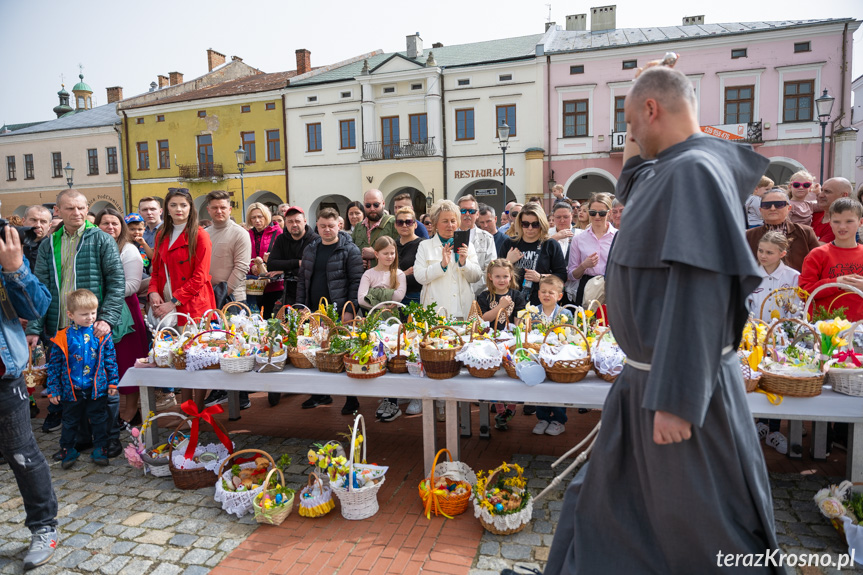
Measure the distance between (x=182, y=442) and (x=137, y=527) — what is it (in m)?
0.80

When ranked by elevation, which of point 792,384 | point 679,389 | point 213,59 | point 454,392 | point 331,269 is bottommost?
point 454,392

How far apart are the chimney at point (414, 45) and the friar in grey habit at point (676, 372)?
84.6 ft

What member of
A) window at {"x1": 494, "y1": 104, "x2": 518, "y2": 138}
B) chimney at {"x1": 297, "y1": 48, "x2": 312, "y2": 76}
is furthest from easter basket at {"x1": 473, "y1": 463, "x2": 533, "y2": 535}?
chimney at {"x1": 297, "y1": 48, "x2": 312, "y2": 76}

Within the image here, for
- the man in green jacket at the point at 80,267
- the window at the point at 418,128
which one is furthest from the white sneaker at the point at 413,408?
the window at the point at 418,128

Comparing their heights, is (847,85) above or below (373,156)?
above

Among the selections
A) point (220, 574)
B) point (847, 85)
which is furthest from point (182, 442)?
point (847, 85)

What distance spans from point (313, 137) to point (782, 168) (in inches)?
754

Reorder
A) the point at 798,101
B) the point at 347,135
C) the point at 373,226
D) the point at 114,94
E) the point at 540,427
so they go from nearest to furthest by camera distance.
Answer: the point at 540,427
the point at 373,226
the point at 798,101
the point at 347,135
the point at 114,94

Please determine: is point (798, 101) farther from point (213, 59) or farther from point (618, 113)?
point (213, 59)

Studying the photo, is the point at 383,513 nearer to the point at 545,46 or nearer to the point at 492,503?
the point at 492,503

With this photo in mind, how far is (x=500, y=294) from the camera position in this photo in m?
4.68

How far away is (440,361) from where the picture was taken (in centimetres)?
350

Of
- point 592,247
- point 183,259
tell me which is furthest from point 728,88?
point 183,259

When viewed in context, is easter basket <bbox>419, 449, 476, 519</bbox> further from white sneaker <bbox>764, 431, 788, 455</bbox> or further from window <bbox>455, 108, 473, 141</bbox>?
window <bbox>455, 108, 473, 141</bbox>
